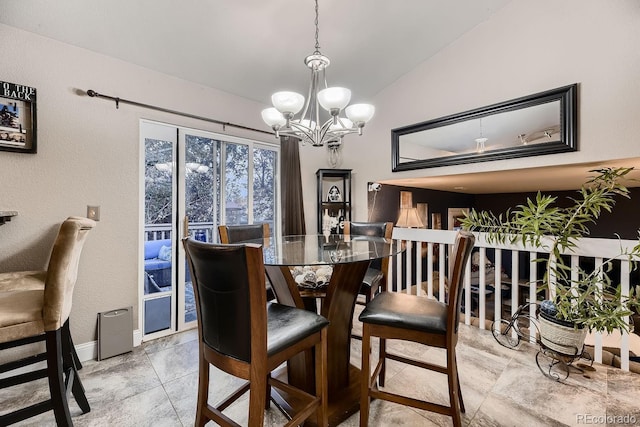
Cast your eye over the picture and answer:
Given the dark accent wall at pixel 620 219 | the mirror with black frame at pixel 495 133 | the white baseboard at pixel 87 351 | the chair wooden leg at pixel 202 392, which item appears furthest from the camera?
the dark accent wall at pixel 620 219

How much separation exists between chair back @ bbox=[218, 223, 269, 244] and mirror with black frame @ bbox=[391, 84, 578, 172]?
1.74 m

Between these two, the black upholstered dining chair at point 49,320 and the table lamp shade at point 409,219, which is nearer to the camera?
the black upholstered dining chair at point 49,320

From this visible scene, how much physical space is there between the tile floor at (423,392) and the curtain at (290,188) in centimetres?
161

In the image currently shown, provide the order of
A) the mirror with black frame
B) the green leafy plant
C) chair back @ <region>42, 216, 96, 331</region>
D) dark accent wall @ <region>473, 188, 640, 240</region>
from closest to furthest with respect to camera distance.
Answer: chair back @ <region>42, 216, 96, 331</region>
the green leafy plant
the mirror with black frame
dark accent wall @ <region>473, 188, 640, 240</region>

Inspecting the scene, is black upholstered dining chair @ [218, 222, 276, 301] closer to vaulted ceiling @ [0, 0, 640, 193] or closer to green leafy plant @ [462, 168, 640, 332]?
vaulted ceiling @ [0, 0, 640, 193]

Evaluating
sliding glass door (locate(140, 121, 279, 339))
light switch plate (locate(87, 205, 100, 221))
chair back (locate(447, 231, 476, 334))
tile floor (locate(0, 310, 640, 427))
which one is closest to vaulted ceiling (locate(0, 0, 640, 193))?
sliding glass door (locate(140, 121, 279, 339))

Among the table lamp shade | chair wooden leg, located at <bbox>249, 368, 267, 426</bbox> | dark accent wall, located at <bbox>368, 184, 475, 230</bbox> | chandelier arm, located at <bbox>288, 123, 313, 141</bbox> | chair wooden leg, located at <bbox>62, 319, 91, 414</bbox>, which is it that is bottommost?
chair wooden leg, located at <bbox>62, 319, 91, 414</bbox>

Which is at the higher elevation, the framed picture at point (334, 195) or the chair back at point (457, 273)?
the framed picture at point (334, 195)

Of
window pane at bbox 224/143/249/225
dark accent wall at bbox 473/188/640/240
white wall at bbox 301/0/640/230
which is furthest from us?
dark accent wall at bbox 473/188/640/240

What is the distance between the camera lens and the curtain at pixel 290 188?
10.8ft

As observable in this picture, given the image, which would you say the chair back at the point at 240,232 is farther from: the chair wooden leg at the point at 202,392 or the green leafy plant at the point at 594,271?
the green leafy plant at the point at 594,271

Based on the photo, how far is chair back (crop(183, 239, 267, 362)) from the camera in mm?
938

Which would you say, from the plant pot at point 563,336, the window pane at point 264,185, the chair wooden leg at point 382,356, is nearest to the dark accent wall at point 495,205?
the window pane at point 264,185

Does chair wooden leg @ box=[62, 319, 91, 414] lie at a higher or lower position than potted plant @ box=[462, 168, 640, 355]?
lower
